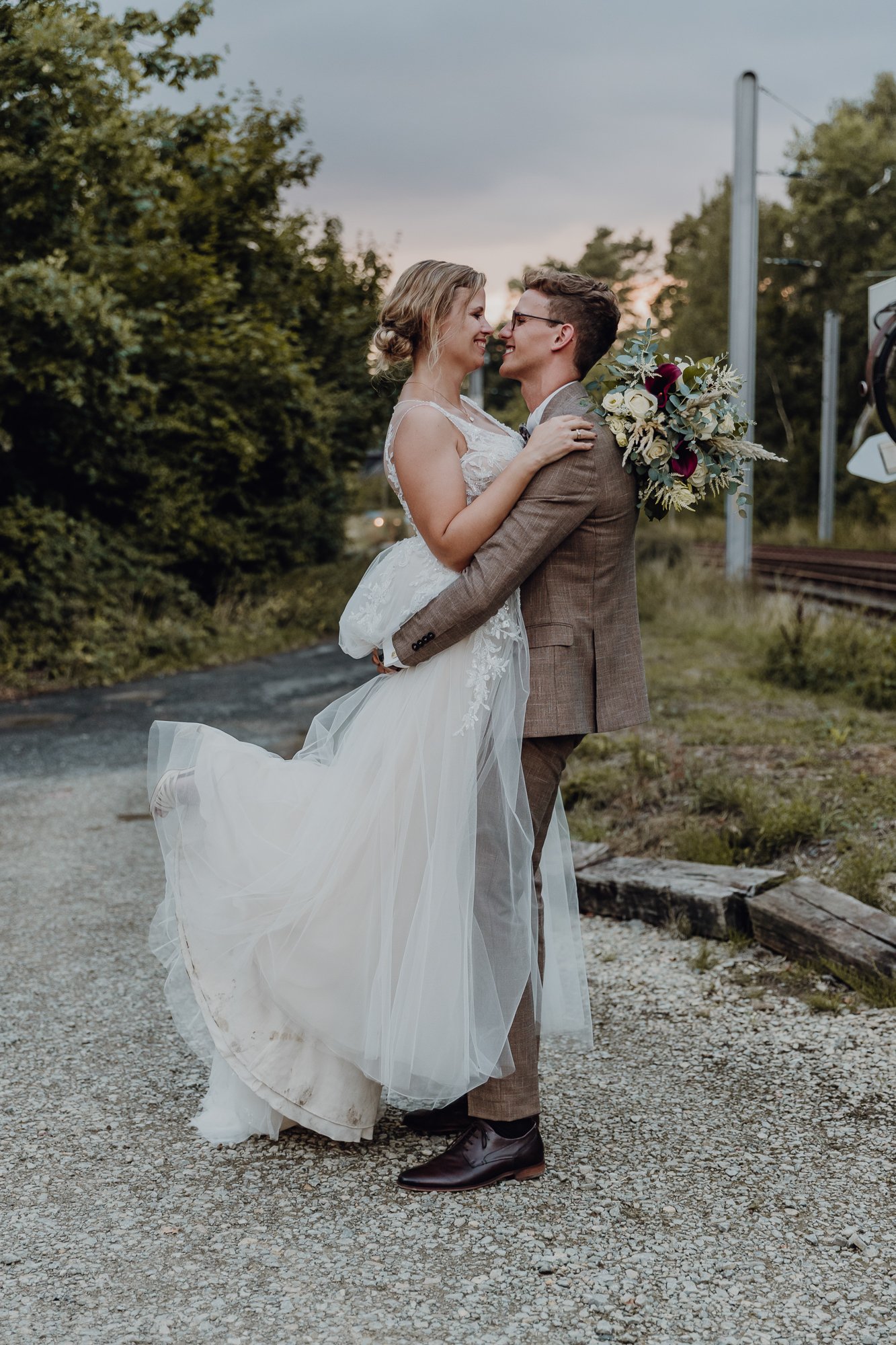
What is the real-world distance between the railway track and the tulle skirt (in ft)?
40.1

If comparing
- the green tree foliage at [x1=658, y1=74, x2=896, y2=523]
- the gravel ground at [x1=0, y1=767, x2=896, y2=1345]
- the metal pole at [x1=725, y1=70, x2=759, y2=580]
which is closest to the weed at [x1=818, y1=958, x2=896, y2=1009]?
the gravel ground at [x1=0, y1=767, x2=896, y2=1345]

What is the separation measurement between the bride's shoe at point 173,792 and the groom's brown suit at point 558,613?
2.25 feet

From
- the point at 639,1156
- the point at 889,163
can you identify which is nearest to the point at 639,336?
the point at 639,1156

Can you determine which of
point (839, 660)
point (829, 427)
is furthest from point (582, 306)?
point (829, 427)

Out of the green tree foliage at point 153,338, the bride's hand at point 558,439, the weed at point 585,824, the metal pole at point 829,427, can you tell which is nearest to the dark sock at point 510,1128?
the bride's hand at point 558,439

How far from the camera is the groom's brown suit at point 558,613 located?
2871mm

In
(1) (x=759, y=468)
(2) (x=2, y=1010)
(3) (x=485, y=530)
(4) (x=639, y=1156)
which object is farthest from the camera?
(1) (x=759, y=468)

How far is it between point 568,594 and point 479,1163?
56.8 inches

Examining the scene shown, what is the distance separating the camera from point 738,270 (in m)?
15.8

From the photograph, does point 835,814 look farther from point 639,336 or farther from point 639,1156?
point 639,336

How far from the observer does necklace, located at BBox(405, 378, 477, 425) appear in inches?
120

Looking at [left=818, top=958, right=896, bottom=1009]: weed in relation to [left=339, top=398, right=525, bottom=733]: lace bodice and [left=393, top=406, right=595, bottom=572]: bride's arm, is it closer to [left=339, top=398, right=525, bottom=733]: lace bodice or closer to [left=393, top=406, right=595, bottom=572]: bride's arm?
[left=339, top=398, right=525, bottom=733]: lace bodice

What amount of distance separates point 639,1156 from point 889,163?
49.7 meters

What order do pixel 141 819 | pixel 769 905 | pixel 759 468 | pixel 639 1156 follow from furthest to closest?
pixel 759 468 → pixel 141 819 → pixel 769 905 → pixel 639 1156
